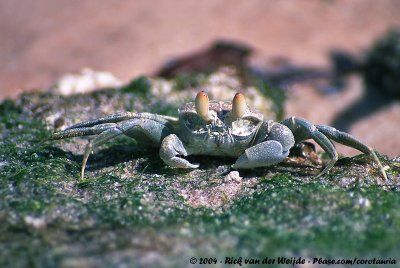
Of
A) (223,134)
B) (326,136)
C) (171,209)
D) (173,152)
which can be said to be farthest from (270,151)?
(171,209)

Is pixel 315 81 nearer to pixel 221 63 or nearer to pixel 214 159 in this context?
pixel 221 63

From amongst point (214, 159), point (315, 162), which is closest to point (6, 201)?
point (214, 159)

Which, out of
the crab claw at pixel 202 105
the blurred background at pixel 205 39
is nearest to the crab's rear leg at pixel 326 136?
the crab claw at pixel 202 105

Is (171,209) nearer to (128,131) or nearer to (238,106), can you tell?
(128,131)
